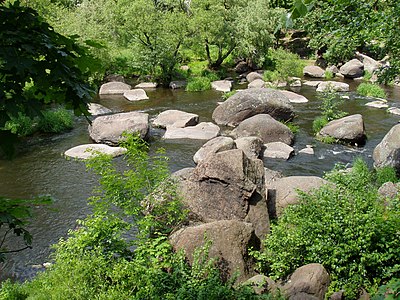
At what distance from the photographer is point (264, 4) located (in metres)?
33.4

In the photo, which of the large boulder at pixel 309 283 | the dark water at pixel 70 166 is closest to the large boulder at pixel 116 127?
the dark water at pixel 70 166

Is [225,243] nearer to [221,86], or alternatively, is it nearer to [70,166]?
[70,166]

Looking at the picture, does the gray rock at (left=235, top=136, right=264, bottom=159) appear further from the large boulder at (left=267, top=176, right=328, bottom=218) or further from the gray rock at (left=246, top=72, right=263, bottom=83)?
the gray rock at (left=246, top=72, right=263, bottom=83)

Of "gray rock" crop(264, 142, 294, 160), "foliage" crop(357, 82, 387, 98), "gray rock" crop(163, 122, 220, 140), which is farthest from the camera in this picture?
"foliage" crop(357, 82, 387, 98)

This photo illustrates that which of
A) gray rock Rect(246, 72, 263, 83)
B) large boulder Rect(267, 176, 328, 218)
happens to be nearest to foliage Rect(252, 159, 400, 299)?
large boulder Rect(267, 176, 328, 218)

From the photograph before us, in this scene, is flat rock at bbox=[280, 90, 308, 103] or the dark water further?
flat rock at bbox=[280, 90, 308, 103]

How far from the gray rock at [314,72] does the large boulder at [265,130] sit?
55.2 feet

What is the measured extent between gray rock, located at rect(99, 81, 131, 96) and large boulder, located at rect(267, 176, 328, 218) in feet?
63.5

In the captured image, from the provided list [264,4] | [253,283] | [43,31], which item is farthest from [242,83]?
[43,31]

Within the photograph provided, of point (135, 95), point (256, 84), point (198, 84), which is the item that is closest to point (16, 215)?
point (135, 95)

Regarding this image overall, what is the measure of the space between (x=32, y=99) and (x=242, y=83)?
96.1 feet

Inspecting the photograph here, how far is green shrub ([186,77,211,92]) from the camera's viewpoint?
28.4 meters

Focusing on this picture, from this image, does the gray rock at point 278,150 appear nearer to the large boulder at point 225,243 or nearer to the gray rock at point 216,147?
the gray rock at point 216,147

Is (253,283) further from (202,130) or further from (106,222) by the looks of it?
(202,130)
